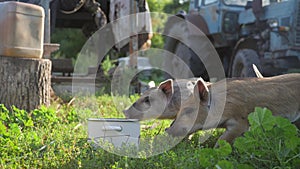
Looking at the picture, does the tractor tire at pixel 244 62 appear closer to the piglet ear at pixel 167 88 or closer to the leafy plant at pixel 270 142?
the piglet ear at pixel 167 88

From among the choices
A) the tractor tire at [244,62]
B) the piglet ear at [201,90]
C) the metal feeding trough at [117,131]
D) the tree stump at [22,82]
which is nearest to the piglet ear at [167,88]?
the piglet ear at [201,90]

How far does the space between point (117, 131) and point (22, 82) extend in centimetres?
209

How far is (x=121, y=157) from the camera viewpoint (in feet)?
12.0

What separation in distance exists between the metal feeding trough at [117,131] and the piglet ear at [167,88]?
828mm

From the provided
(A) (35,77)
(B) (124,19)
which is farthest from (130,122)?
(B) (124,19)

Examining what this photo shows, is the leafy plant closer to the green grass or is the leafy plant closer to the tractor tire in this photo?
the green grass

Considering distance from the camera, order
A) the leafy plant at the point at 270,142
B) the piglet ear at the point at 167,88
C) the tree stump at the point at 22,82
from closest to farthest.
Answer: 1. the leafy plant at the point at 270,142
2. the piglet ear at the point at 167,88
3. the tree stump at the point at 22,82

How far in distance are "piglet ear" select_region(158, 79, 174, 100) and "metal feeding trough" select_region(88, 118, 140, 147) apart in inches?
32.6

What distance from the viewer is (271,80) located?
4.31 m

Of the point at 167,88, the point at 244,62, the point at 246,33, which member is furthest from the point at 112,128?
the point at 246,33

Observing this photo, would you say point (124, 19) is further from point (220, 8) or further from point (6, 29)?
point (6, 29)

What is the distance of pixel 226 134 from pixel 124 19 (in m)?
5.25

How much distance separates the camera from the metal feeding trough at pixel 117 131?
404 centimetres

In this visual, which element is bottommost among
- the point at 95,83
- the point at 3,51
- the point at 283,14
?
the point at 95,83
